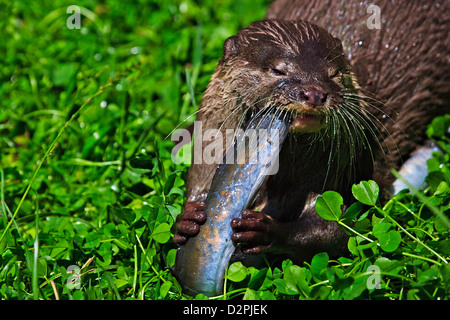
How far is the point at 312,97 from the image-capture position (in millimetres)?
1951

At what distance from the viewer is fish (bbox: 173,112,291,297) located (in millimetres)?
2002

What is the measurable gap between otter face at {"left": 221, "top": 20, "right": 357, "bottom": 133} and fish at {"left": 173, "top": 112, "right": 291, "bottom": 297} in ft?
0.25

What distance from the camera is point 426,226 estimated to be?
225 cm

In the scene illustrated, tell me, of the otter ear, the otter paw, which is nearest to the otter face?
the otter ear

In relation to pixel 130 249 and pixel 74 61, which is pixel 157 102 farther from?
pixel 130 249

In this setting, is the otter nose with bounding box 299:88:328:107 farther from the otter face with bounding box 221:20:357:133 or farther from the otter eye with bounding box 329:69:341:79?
the otter eye with bounding box 329:69:341:79

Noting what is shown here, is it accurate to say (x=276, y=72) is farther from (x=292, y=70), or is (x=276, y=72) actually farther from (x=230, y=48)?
(x=230, y=48)

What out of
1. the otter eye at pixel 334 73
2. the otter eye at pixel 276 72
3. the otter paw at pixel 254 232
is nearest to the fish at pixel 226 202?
the otter paw at pixel 254 232

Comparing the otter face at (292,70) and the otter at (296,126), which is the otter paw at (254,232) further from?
the otter face at (292,70)

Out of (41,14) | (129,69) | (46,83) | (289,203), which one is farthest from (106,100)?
(289,203)

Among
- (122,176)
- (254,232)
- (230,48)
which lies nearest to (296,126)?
(254,232)

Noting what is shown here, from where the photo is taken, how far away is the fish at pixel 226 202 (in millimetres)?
2002

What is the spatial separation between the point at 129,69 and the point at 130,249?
1159 millimetres

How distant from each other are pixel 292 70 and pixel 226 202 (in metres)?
0.47
